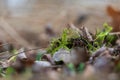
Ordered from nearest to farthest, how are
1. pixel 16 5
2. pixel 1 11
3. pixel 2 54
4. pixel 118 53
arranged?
pixel 118 53
pixel 2 54
pixel 1 11
pixel 16 5

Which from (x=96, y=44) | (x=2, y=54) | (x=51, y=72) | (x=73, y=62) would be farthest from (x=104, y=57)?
(x=2, y=54)

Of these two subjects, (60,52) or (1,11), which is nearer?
(60,52)

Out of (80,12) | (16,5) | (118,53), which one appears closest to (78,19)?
(80,12)

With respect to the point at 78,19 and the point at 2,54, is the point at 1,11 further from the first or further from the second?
the point at 2,54

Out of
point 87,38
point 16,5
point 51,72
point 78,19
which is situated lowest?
point 51,72

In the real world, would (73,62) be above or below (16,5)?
below

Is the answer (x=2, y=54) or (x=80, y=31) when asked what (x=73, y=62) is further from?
(x=2, y=54)

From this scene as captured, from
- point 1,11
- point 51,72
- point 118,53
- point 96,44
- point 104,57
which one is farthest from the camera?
point 1,11
